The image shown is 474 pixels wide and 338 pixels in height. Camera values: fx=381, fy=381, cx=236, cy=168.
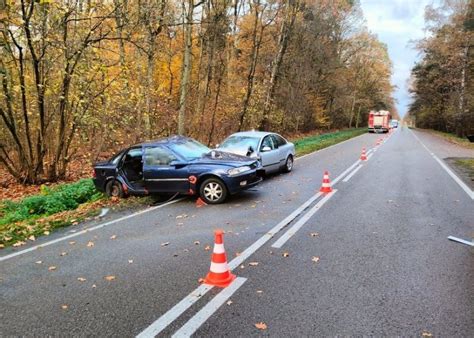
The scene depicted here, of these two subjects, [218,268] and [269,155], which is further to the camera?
[269,155]

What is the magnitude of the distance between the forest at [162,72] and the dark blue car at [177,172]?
2.89 metres

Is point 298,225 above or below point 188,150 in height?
below

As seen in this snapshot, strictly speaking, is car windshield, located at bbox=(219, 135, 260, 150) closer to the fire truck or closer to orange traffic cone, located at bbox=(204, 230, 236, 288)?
orange traffic cone, located at bbox=(204, 230, 236, 288)

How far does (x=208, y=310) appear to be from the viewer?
404 centimetres

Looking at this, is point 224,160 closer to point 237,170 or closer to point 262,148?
point 237,170

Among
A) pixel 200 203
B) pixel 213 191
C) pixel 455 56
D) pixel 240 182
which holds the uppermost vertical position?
pixel 455 56

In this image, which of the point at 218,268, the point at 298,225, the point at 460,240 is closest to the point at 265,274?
the point at 218,268

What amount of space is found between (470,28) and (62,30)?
3533 cm

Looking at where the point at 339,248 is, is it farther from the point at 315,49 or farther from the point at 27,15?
the point at 315,49

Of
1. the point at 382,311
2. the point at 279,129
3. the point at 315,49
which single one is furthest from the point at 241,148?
the point at 315,49

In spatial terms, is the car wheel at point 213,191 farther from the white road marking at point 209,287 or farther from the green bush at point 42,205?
the green bush at point 42,205

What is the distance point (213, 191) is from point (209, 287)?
4764 mm

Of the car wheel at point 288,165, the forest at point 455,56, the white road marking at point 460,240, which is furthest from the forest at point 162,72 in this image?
the white road marking at point 460,240

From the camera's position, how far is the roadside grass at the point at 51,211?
7.43 meters
